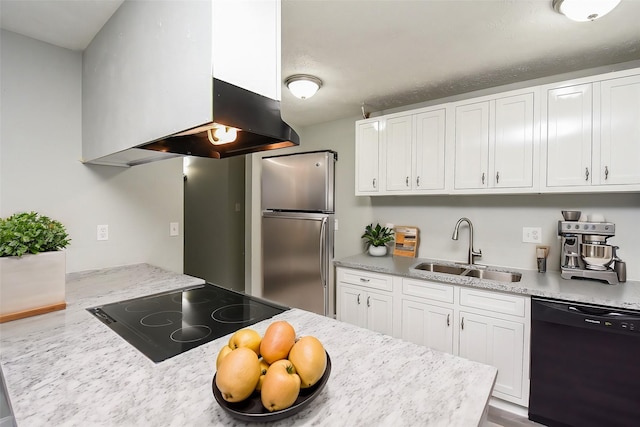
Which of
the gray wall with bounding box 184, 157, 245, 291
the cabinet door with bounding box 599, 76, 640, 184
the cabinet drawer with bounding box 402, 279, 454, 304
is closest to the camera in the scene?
the cabinet door with bounding box 599, 76, 640, 184

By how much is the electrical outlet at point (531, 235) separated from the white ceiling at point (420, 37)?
1173mm

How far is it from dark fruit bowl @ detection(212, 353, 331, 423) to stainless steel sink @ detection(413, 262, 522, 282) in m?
2.02

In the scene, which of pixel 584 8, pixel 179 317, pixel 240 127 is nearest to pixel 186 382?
pixel 179 317

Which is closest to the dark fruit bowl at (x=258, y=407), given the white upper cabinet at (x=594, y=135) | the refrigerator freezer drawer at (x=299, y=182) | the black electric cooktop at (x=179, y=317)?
the black electric cooktop at (x=179, y=317)

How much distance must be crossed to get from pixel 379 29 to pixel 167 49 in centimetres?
119

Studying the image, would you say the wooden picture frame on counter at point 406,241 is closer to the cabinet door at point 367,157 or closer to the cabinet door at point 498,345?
the cabinet door at point 367,157

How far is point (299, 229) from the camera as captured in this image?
3.37 m

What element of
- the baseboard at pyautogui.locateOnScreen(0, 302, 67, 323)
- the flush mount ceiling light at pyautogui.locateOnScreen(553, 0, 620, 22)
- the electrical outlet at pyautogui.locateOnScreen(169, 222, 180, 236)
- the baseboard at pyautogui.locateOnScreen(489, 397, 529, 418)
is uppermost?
the flush mount ceiling light at pyautogui.locateOnScreen(553, 0, 620, 22)

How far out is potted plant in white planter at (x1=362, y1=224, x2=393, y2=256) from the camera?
2.93 m

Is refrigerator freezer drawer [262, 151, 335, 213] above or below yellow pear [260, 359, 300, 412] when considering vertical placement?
above

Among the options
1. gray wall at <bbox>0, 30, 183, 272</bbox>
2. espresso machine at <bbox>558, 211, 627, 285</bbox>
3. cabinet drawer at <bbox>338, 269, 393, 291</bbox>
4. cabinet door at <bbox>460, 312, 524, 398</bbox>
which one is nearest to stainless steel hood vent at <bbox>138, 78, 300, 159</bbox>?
gray wall at <bbox>0, 30, 183, 272</bbox>

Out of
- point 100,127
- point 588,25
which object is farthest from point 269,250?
point 588,25

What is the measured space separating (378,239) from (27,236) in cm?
248

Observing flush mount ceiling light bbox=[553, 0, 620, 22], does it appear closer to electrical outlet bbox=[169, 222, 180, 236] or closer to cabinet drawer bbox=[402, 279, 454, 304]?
cabinet drawer bbox=[402, 279, 454, 304]
